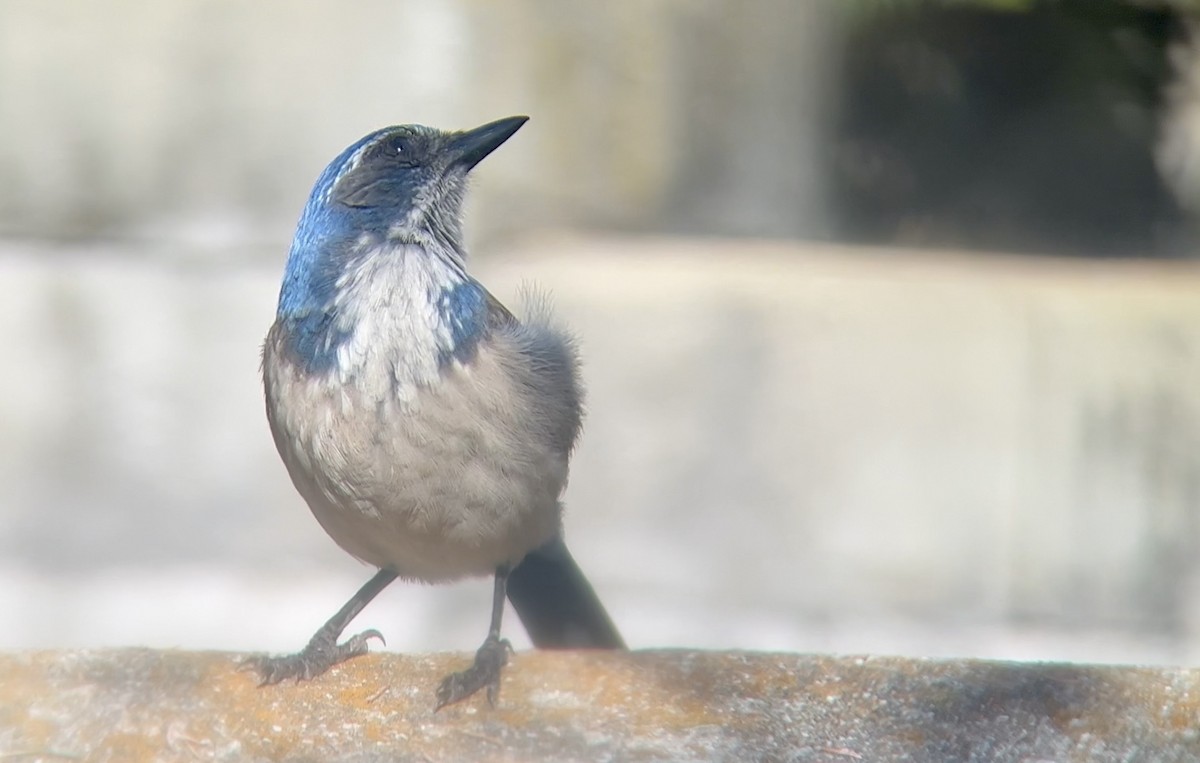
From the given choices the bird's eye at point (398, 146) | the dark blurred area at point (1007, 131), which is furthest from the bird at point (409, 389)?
the dark blurred area at point (1007, 131)

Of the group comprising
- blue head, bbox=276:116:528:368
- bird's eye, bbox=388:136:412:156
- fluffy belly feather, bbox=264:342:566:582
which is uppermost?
bird's eye, bbox=388:136:412:156

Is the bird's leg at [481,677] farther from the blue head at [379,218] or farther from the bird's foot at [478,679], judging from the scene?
the blue head at [379,218]

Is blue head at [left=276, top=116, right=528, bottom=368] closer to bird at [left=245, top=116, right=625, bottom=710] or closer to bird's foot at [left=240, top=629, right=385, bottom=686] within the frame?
bird at [left=245, top=116, right=625, bottom=710]

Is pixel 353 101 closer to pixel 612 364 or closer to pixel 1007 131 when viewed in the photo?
pixel 612 364

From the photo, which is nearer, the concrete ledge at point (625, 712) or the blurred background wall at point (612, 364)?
the concrete ledge at point (625, 712)

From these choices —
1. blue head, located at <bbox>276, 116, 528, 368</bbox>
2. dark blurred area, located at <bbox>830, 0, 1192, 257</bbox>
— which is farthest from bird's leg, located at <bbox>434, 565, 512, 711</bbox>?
dark blurred area, located at <bbox>830, 0, 1192, 257</bbox>

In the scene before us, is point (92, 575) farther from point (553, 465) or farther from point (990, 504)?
point (990, 504)
